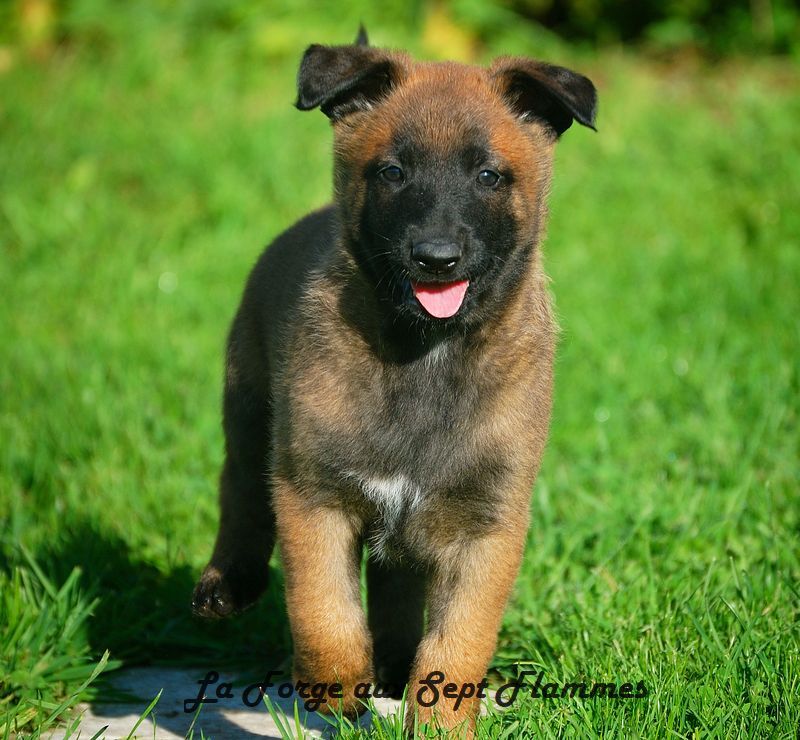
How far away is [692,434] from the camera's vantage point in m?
5.89

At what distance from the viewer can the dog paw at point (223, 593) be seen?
161 inches

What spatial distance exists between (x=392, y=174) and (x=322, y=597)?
47.9 inches

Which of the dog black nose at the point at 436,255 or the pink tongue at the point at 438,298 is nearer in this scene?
the dog black nose at the point at 436,255

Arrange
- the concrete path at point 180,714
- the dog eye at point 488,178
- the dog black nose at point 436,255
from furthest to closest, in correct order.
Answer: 1. the concrete path at point 180,714
2. the dog eye at point 488,178
3. the dog black nose at point 436,255

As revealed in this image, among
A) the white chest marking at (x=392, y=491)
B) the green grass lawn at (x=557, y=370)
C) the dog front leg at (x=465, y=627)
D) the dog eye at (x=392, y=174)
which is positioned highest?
the dog eye at (x=392, y=174)

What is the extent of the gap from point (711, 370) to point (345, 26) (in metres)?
5.28

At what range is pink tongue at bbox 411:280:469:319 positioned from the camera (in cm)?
349

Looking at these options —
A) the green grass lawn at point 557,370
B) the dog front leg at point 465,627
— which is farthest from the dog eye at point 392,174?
the green grass lawn at point 557,370

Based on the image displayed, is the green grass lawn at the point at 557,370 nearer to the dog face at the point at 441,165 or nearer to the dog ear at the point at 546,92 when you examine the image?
the dog ear at the point at 546,92

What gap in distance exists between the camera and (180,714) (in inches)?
155

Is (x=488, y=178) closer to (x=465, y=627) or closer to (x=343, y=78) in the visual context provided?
A: (x=343, y=78)

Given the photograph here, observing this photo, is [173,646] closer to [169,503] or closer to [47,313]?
[169,503]

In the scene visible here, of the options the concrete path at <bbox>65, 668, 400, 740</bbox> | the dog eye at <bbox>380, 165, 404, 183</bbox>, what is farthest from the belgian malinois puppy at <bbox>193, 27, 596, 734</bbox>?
the concrete path at <bbox>65, 668, 400, 740</bbox>

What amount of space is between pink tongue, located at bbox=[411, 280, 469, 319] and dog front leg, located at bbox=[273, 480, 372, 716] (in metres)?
0.64
